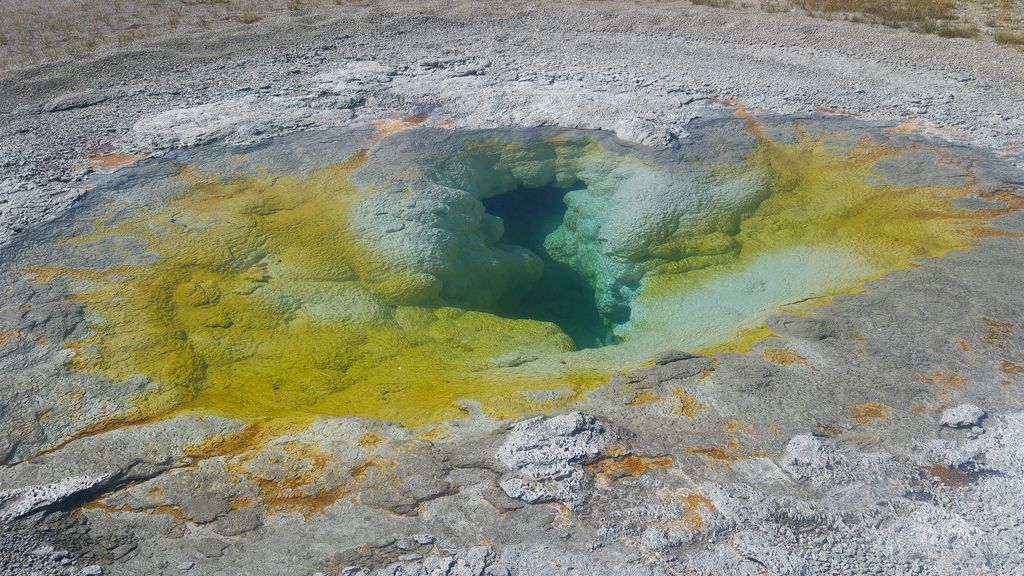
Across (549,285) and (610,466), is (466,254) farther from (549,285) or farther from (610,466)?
(610,466)

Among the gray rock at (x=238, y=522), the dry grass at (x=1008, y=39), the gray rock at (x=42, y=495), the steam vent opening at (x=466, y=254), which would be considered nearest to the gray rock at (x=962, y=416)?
the steam vent opening at (x=466, y=254)

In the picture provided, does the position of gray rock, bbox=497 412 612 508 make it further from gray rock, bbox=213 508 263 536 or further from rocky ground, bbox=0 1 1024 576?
gray rock, bbox=213 508 263 536

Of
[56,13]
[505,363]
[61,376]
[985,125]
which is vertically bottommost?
[505,363]

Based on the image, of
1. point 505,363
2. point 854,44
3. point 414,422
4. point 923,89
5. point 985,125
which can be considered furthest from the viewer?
point 854,44

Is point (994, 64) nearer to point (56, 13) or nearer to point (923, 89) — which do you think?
point (923, 89)

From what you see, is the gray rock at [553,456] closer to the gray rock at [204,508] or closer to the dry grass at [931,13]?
the gray rock at [204,508]

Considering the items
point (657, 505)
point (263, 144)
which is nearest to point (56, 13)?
point (263, 144)

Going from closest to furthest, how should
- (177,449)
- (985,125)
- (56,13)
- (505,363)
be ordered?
(177,449) → (505,363) → (985,125) → (56,13)

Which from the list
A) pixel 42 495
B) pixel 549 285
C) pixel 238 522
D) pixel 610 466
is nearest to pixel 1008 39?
pixel 549 285
